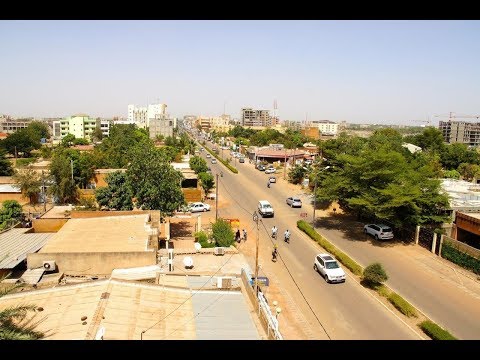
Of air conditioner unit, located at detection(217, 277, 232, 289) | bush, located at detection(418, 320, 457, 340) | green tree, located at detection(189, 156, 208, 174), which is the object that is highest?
green tree, located at detection(189, 156, 208, 174)

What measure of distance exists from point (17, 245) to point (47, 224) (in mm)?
3126

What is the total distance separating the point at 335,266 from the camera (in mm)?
16484

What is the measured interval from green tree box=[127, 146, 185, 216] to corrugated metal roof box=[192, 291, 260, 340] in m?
10.9

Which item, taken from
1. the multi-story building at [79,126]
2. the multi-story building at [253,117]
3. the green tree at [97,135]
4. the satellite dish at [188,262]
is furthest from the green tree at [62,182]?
the multi-story building at [253,117]

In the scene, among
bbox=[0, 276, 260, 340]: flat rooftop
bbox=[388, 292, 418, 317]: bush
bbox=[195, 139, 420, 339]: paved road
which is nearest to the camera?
bbox=[0, 276, 260, 340]: flat rooftop

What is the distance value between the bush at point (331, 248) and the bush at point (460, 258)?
170 inches

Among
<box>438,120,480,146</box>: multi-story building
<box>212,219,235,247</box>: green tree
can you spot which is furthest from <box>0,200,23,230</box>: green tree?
<box>438,120,480,146</box>: multi-story building

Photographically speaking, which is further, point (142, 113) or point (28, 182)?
point (142, 113)

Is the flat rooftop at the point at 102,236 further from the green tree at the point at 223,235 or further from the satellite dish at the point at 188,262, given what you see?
the green tree at the point at 223,235

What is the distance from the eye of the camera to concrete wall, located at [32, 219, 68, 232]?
19.1 metres

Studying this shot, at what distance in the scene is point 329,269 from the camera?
16297 millimetres

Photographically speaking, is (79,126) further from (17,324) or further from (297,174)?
(17,324)

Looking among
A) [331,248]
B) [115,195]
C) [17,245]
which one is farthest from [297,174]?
[17,245]

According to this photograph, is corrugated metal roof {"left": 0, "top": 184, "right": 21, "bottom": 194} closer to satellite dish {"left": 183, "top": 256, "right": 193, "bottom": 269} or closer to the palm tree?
satellite dish {"left": 183, "top": 256, "right": 193, "bottom": 269}
